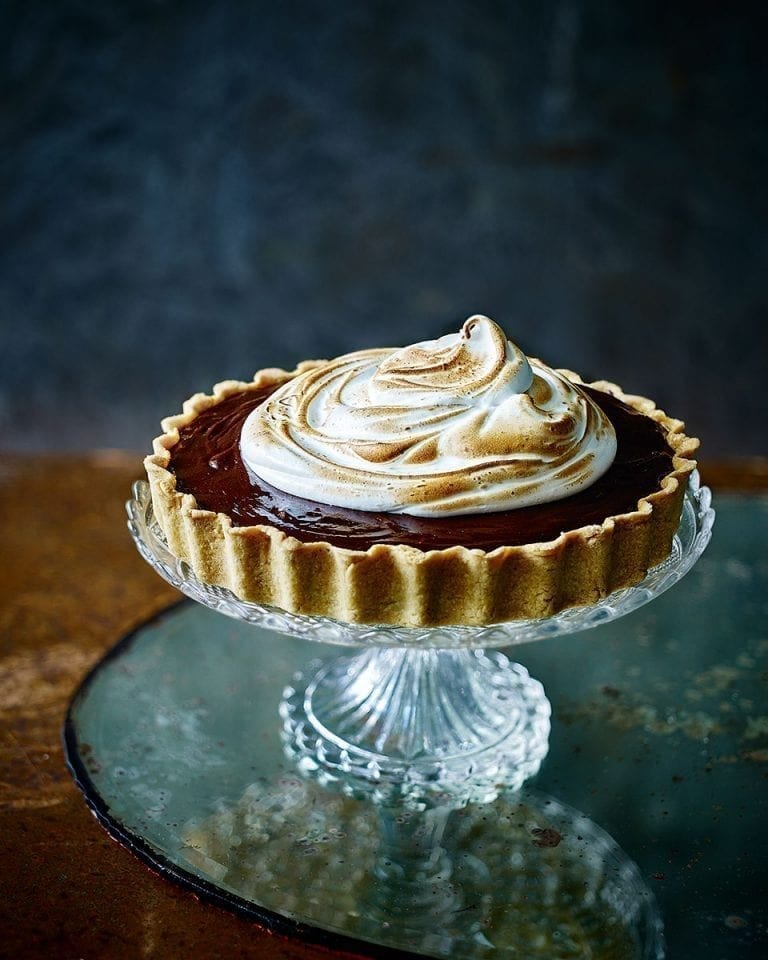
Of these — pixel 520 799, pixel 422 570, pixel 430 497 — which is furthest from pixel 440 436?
pixel 520 799

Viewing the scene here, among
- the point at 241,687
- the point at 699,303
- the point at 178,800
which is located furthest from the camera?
the point at 699,303

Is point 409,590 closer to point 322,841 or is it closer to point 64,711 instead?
point 322,841

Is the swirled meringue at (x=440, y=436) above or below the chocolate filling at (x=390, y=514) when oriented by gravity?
above

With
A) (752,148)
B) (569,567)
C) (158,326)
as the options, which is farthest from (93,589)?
(752,148)

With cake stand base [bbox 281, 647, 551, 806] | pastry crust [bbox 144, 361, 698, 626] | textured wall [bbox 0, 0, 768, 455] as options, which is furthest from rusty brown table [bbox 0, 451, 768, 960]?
textured wall [bbox 0, 0, 768, 455]

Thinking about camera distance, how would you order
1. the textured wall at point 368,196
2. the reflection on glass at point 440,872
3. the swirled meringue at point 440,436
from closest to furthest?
the reflection on glass at point 440,872
the swirled meringue at point 440,436
the textured wall at point 368,196

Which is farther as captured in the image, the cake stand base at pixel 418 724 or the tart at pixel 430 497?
the cake stand base at pixel 418 724

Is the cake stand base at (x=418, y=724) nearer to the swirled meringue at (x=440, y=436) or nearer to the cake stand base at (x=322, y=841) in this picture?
the cake stand base at (x=322, y=841)

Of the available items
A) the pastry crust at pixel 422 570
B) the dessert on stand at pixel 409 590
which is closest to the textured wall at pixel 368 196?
the dessert on stand at pixel 409 590

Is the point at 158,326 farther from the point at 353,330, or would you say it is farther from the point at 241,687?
the point at 241,687
